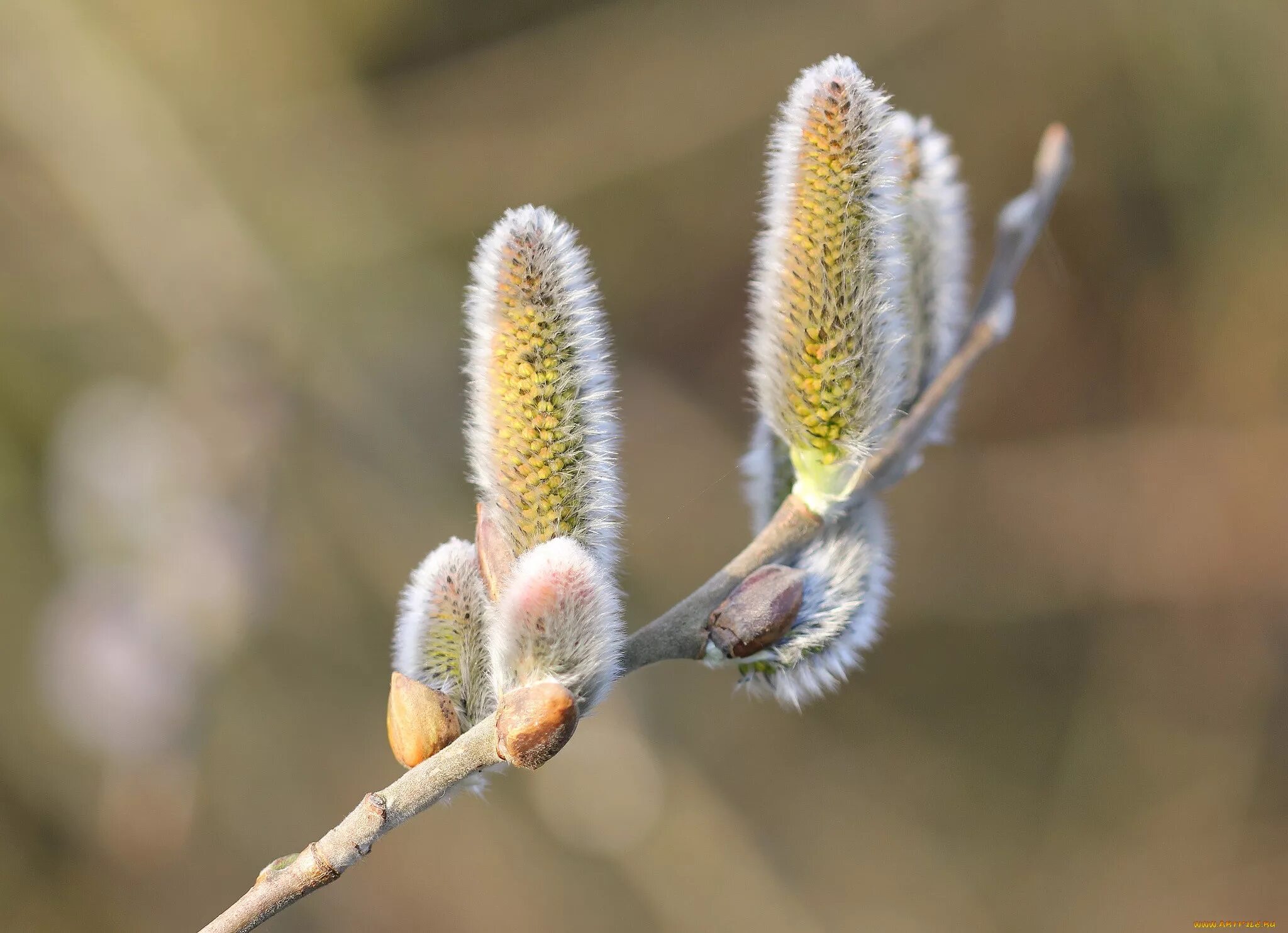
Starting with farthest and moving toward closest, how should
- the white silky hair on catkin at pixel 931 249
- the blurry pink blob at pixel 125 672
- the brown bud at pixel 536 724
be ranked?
1. the blurry pink blob at pixel 125 672
2. the white silky hair on catkin at pixel 931 249
3. the brown bud at pixel 536 724

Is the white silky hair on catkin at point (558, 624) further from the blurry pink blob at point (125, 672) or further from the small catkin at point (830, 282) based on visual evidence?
the blurry pink blob at point (125, 672)

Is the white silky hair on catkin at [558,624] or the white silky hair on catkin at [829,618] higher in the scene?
the white silky hair on catkin at [558,624]

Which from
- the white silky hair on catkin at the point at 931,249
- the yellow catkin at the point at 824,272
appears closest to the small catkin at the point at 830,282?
the yellow catkin at the point at 824,272

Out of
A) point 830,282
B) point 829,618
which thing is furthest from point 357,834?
point 830,282

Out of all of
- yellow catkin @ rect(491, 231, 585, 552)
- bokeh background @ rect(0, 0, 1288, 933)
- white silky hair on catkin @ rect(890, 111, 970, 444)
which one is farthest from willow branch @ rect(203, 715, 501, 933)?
bokeh background @ rect(0, 0, 1288, 933)

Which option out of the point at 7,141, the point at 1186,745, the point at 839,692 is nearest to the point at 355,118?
the point at 7,141

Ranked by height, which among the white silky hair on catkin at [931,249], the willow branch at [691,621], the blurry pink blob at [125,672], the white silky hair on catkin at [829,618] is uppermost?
the blurry pink blob at [125,672]

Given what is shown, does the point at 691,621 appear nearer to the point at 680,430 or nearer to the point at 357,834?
the point at 357,834

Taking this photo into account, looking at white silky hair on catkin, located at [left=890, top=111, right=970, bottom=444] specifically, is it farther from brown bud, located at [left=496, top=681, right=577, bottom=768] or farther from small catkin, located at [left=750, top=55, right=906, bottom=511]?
brown bud, located at [left=496, top=681, right=577, bottom=768]

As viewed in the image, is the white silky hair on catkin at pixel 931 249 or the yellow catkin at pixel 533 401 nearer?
the yellow catkin at pixel 533 401
